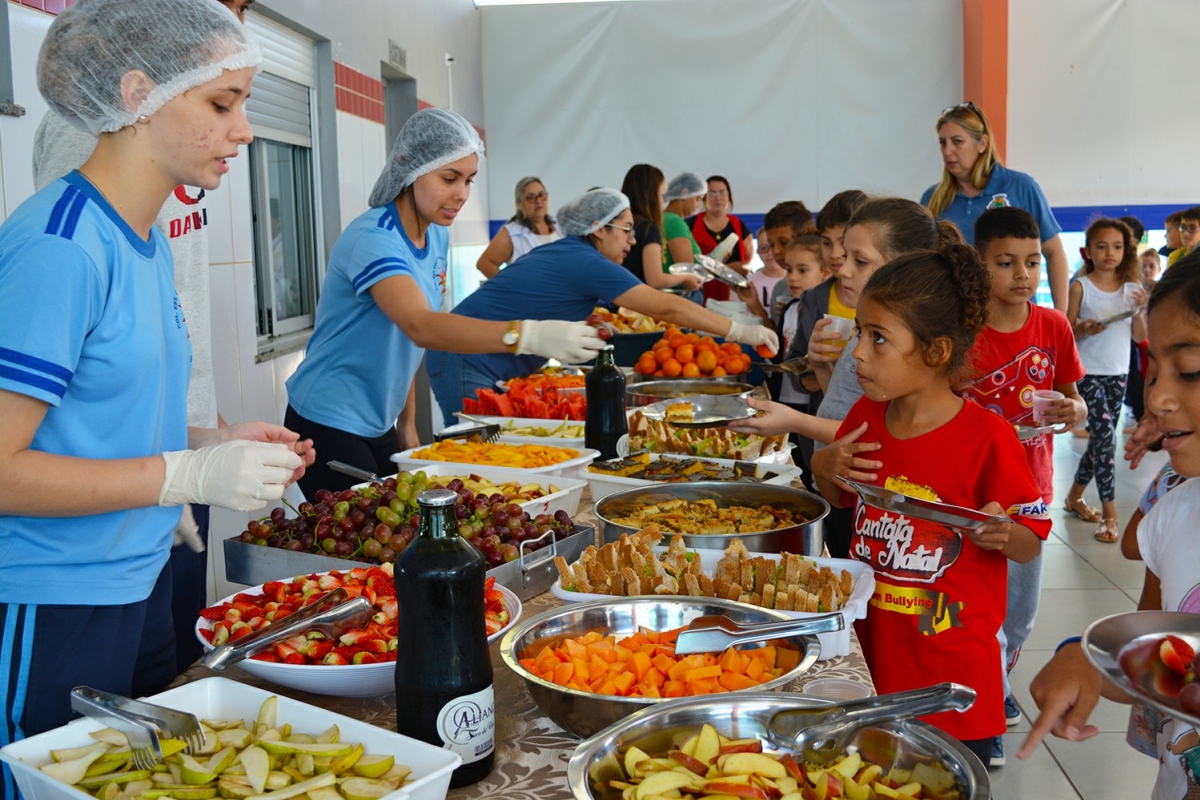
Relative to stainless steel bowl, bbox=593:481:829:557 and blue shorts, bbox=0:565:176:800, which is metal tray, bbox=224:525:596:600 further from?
blue shorts, bbox=0:565:176:800

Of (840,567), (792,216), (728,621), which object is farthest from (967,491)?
(792,216)

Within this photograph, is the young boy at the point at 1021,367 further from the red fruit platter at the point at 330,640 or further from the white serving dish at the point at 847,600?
the red fruit platter at the point at 330,640

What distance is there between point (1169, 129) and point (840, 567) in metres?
9.53

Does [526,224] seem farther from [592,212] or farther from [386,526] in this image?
[386,526]

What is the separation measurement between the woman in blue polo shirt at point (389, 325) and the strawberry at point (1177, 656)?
5.70 feet

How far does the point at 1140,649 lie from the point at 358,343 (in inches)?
83.9

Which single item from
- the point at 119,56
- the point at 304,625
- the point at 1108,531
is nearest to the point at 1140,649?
the point at 304,625

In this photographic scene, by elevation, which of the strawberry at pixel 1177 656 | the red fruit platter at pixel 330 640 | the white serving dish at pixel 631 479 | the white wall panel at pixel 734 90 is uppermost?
the white wall panel at pixel 734 90

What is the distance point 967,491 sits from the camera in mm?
1817

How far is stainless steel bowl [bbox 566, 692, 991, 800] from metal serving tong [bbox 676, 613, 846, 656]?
151 mm

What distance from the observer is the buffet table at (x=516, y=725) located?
112 cm

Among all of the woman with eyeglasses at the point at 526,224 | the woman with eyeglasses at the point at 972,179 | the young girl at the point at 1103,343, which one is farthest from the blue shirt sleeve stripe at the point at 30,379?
the woman with eyeglasses at the point at 526,224

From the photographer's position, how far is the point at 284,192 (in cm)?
527

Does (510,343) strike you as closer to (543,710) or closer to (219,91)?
(219,91)
